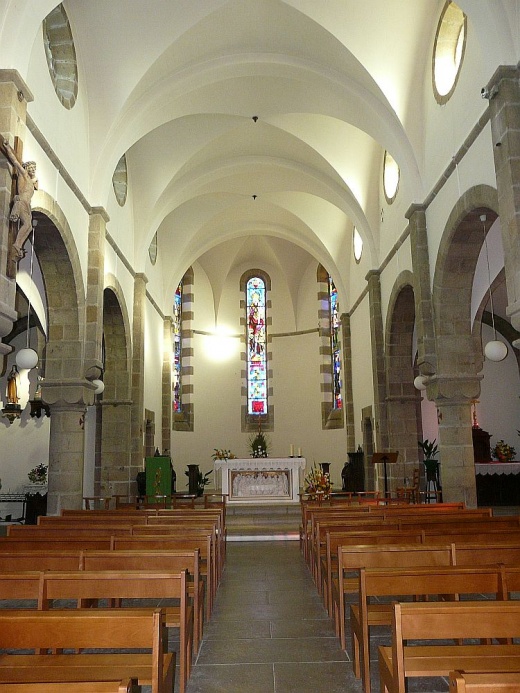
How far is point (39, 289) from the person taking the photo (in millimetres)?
12383

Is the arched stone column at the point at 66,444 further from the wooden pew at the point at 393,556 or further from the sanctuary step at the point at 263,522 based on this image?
the wooden pew at the point at 393,556

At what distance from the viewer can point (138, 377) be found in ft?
50.9

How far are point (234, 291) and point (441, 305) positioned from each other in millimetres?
14091

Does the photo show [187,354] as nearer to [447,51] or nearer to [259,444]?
[259,444]

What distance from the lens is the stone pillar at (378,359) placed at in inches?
591

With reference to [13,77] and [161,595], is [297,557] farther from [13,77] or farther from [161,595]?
[13,77]

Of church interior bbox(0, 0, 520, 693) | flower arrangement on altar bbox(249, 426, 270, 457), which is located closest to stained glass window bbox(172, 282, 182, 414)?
church interior bbox(0, 0, 520, 693)

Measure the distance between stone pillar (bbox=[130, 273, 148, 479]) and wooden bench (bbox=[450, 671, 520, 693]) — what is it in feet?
43.6

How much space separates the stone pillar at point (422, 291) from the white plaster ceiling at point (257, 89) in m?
0.45

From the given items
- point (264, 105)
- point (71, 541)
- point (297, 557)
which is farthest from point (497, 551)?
point (264, 105)

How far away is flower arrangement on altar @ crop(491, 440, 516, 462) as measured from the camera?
18.0 metres

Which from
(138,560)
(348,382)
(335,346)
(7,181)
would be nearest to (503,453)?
(348,382)

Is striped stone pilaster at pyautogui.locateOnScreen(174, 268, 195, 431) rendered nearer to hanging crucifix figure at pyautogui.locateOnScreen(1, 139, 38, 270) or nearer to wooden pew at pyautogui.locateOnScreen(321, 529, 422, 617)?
hanging crucifix figure at pyautogui.locateOnScreen(1, 139, 38, 270)

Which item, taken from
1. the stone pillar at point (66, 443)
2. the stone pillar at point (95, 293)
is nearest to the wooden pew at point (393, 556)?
the stone pillar at point (66, 443)
